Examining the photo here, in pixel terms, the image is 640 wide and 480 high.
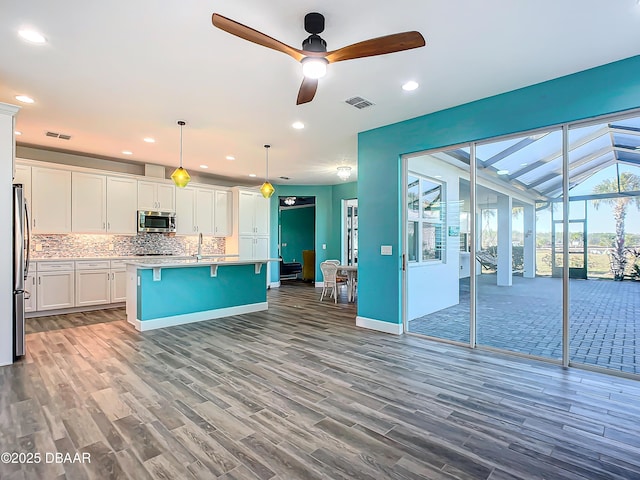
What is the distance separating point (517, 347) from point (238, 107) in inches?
172

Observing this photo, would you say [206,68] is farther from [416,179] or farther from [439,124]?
[416,179]

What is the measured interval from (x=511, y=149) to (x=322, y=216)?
6395mm

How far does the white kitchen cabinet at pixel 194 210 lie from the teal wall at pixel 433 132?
4480 mm

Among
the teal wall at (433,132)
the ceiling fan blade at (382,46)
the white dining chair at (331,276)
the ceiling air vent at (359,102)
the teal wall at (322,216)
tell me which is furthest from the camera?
the teal wall at (322,216)

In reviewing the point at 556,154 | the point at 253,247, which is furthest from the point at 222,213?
the point at 556,154

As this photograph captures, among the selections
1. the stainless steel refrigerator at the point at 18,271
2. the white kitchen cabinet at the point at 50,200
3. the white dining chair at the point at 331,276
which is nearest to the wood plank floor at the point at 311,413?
the stainless steel refrigerator at the point at 18,271

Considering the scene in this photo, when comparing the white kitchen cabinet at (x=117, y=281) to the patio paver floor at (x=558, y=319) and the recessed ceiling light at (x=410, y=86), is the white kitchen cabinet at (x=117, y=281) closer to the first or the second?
the patio paver floor at (x=558, y=319)

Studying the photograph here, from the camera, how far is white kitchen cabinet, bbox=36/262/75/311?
18.1 ft

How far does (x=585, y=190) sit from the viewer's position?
11.2 ft

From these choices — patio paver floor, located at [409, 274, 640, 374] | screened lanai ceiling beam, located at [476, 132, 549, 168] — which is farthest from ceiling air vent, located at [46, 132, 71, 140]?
patio paver floor, located at [409, 274, 640, 374]

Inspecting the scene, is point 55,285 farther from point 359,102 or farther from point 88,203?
point 359,102

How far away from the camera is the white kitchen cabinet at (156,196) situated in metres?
6.89

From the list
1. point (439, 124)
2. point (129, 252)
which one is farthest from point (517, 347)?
point (129, 252)

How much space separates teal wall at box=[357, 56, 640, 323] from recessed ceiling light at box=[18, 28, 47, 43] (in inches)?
147
